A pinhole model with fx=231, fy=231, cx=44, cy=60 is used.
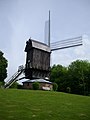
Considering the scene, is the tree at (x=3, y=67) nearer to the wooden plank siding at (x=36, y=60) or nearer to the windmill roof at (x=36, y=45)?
the wooden plank siding at (x=36, y=60)

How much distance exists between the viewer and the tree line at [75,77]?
7069 cm

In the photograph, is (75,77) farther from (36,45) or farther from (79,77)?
(36,45)

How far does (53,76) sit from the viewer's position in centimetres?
8188

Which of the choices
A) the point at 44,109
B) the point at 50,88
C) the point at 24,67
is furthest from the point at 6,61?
the point at 44,109

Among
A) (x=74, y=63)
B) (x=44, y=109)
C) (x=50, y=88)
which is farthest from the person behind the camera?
(x=74, y=63)

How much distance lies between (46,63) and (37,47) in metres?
4.24

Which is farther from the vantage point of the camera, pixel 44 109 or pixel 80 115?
pixel 44 109

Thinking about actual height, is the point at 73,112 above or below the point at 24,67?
below

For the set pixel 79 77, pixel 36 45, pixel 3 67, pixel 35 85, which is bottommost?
pixel 35 85

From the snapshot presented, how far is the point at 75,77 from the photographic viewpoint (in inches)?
2894

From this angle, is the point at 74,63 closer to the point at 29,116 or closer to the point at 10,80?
the point at 10,80

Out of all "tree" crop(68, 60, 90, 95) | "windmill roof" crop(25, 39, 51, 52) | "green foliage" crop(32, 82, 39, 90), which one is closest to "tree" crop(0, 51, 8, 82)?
"windmill roof" crop(25, 39, 51, 52)

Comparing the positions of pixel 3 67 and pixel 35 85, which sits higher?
pixel 3 67

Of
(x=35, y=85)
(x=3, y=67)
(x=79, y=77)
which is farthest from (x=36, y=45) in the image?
(x=79, y=77)
